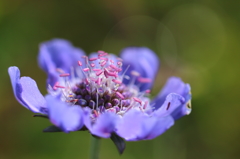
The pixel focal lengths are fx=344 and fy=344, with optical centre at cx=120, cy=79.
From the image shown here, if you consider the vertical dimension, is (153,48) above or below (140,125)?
above

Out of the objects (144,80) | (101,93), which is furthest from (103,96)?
(144,80)

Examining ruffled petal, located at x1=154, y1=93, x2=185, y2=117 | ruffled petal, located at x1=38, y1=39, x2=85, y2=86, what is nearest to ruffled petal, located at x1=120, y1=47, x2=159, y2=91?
ruffled petal, located at x1=38, y1=39, x2=85, y2=86

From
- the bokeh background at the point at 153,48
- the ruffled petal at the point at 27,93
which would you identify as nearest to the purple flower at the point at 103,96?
the ruffled petal at the point at 27,93

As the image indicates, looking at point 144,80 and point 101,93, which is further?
point 144,80

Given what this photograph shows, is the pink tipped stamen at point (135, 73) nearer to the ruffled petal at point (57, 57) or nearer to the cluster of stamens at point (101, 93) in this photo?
the cluster of stamens at point (101, 93)

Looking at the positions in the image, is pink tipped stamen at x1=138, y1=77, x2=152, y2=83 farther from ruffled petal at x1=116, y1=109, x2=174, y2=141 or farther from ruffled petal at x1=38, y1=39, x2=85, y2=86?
ruffled petal at x1=116, y1=109, x2=174, y2=141

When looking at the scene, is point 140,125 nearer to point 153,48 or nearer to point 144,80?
point 144,80

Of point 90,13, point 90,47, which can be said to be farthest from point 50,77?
point 90,13
